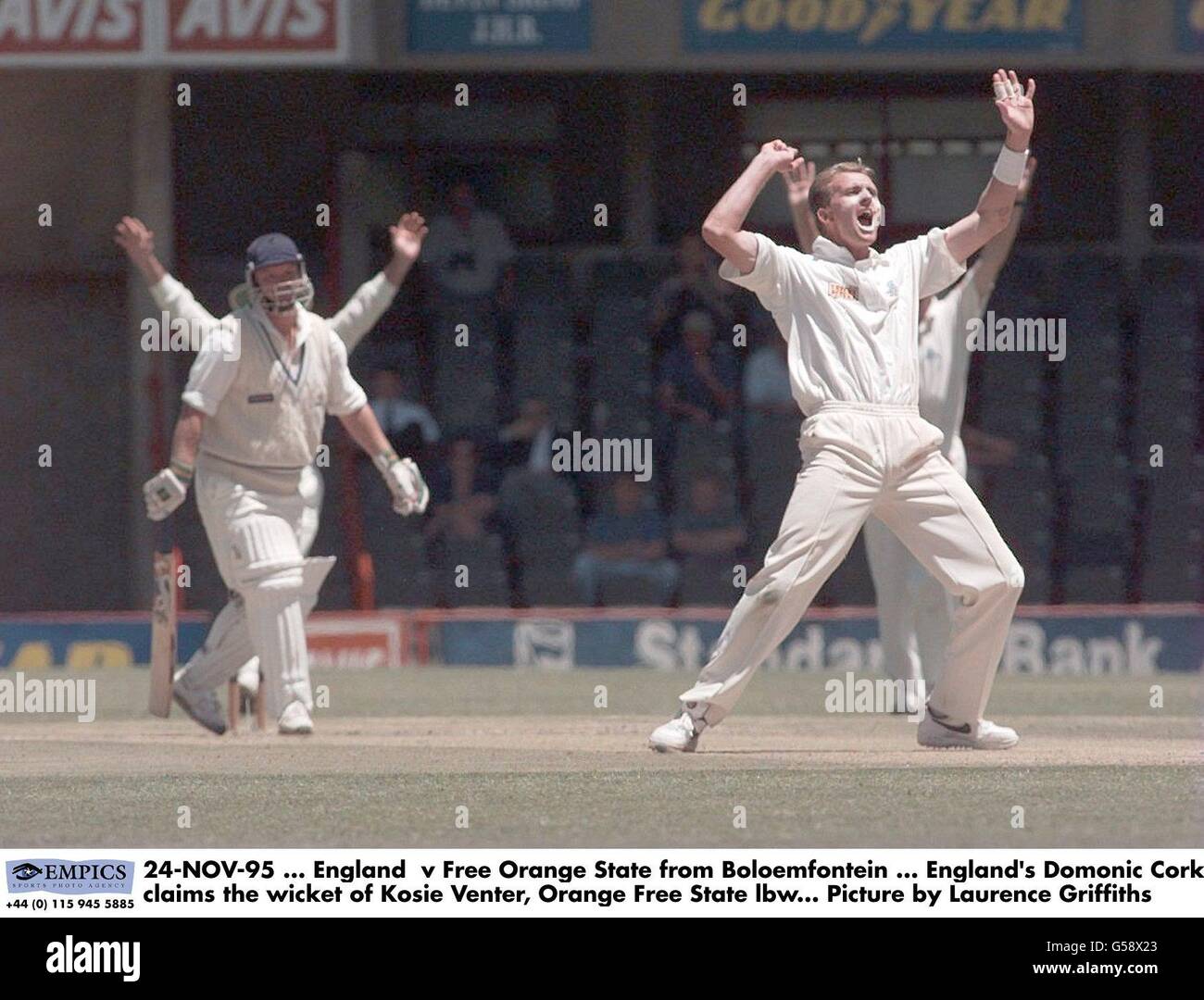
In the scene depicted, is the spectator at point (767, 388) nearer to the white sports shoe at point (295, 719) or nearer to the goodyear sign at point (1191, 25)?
the goodyear sign at point (1191, 25)

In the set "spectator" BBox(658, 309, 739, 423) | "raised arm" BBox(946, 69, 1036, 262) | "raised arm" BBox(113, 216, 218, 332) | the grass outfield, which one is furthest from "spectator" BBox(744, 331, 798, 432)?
"raised arm" BBox(946, 69, 1036, 262)

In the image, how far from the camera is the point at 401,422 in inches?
671

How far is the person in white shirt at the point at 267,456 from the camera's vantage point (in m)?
10.4

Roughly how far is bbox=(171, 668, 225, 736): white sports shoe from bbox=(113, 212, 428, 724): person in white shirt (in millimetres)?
123

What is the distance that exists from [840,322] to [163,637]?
359 centimetres

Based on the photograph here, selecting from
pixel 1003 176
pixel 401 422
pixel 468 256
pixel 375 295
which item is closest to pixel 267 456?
pixel 375 295

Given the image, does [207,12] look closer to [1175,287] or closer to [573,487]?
[573,487]

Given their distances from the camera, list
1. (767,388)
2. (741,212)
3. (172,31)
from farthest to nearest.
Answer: (767,388) < (172,31) < (741,212)

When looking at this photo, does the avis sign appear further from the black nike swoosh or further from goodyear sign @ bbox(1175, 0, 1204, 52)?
the black nike swoosh

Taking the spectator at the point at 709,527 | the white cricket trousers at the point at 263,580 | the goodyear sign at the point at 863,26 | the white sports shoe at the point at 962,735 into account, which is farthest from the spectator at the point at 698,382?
the white sports shoe at the point at 962,735

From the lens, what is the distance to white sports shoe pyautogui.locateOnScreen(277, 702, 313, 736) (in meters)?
10.4

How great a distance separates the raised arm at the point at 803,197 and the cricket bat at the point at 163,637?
9.91 feet

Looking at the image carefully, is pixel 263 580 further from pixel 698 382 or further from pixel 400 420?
pixel 698 382

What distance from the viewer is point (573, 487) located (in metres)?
17.4
